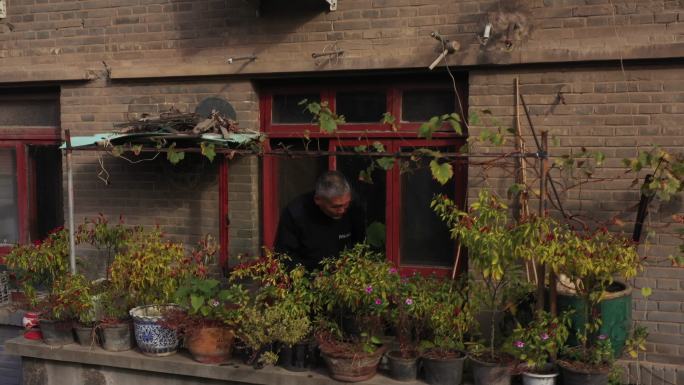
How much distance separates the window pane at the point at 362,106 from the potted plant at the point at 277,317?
5.65 ft

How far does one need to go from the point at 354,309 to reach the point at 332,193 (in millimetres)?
923

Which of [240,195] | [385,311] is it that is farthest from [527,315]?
[240,195]

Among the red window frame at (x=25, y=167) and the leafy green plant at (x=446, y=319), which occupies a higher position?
the red window frame at (x=25, y=167)

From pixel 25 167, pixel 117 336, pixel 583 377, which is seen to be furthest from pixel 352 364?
pixel 25 167

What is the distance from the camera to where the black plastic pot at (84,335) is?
5.57 meters

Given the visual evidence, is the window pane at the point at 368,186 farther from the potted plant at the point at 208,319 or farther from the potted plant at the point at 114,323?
the potted plant at the point at 114,323

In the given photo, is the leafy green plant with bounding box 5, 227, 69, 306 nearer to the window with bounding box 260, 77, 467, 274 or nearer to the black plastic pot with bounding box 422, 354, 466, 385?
the window with bounding box 260, 77, 467, 274

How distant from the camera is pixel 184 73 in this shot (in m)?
6.44

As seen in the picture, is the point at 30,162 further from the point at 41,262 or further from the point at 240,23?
the point at 240,23

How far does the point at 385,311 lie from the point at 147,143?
2914mm

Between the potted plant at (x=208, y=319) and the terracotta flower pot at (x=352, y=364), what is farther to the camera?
the potted plant at (x=208, y=319)

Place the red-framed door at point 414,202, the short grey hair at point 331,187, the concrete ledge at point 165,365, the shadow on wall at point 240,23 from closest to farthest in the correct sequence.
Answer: the concrete ledge at point 165,365
the short grey hair at point 331,187
the red-framed door at point 414,202
the shadow on wall at point 240,23

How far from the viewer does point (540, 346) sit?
14.7 feet

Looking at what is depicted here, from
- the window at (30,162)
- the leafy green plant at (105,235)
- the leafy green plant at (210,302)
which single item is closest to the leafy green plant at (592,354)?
the leafy green plant at (210,302)
